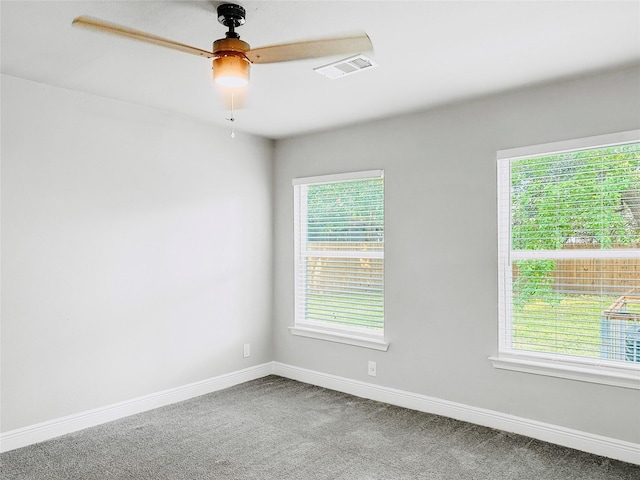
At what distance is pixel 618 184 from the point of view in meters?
2.93

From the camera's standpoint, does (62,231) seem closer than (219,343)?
Yes

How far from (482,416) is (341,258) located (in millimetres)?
1783

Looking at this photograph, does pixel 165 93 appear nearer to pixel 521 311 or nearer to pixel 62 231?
pixel 62 231

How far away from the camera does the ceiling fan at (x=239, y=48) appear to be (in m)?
1.87

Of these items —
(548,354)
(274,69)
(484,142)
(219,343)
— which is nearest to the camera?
(274,69)

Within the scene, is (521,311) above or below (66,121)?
below

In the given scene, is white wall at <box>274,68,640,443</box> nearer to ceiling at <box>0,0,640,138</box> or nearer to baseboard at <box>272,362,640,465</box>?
baseboard at <box>272,362,640,465</box>

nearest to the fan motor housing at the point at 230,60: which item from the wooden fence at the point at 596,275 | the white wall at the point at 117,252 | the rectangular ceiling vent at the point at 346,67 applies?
the rectangular ceiling vent at the point at 346,67

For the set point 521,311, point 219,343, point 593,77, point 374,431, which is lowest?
point 374,431

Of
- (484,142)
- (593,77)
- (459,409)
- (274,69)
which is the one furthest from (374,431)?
(593,77)

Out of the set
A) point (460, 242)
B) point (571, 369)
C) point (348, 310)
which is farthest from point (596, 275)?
point (348, 310)

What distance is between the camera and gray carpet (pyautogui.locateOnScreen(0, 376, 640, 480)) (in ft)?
8.95

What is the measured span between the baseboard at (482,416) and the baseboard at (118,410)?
56 centimetres

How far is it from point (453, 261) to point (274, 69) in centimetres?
191
